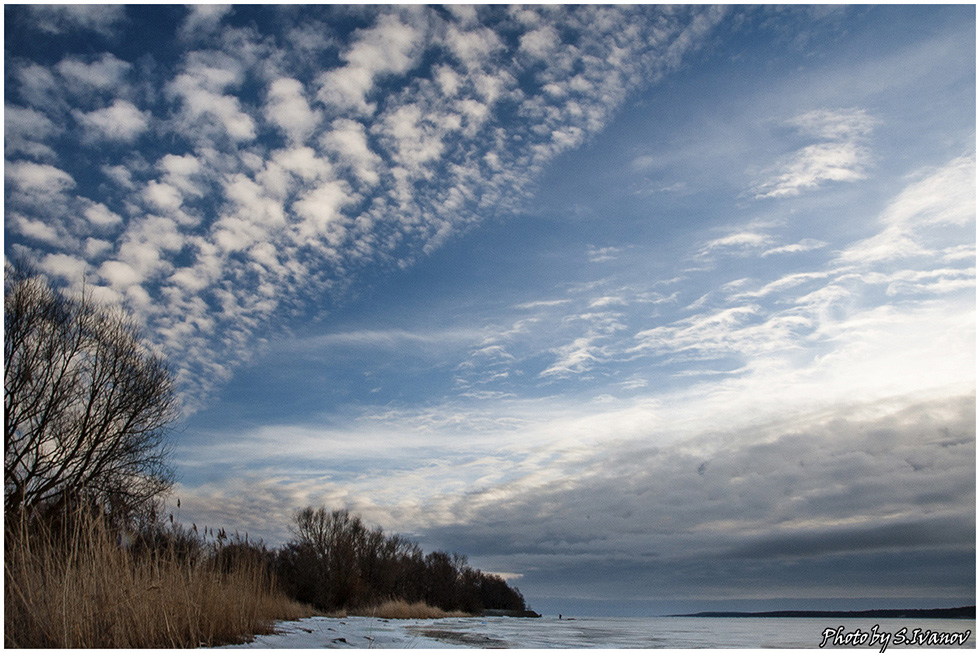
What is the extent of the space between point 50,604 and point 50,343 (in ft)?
53.2

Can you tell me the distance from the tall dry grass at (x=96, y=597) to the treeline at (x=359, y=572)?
24.1m

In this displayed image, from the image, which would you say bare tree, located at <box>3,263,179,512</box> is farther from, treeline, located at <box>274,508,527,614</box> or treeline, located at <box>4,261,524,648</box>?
treeline, located at <box>274,508,527,614</box>

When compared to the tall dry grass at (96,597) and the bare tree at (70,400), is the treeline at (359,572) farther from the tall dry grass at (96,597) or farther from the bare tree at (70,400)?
the tall dry grass at (96,597)

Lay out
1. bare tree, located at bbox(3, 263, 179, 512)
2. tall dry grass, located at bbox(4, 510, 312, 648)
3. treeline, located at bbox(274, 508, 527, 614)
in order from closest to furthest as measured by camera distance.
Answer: tall dry grass, located at bbox(4, 510, 312, 648)
bare tree, located at bbox(3, 263, 179, 512)
treeline, located at bbox(274, 508, 527, 614)

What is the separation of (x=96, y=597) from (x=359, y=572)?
126ft

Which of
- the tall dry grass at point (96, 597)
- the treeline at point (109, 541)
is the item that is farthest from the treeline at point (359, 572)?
the tall dry grass at point (96, 597)

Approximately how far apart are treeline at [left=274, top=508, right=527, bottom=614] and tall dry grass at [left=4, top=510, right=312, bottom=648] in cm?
2408

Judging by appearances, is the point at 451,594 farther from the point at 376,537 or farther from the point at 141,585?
the point at 141,585

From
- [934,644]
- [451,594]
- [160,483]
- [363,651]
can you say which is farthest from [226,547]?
[451,594]

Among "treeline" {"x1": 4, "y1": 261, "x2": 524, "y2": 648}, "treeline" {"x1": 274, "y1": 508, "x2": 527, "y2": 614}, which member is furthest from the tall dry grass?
"treeline" {"x1": 274, "y1": 508, "x2": 527, "y2": 614}

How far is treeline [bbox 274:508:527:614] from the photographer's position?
36.9 meters

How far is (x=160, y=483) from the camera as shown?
22047mm

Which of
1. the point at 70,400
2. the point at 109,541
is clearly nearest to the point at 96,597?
the point at 109,541

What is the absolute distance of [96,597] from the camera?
20.7 feet
